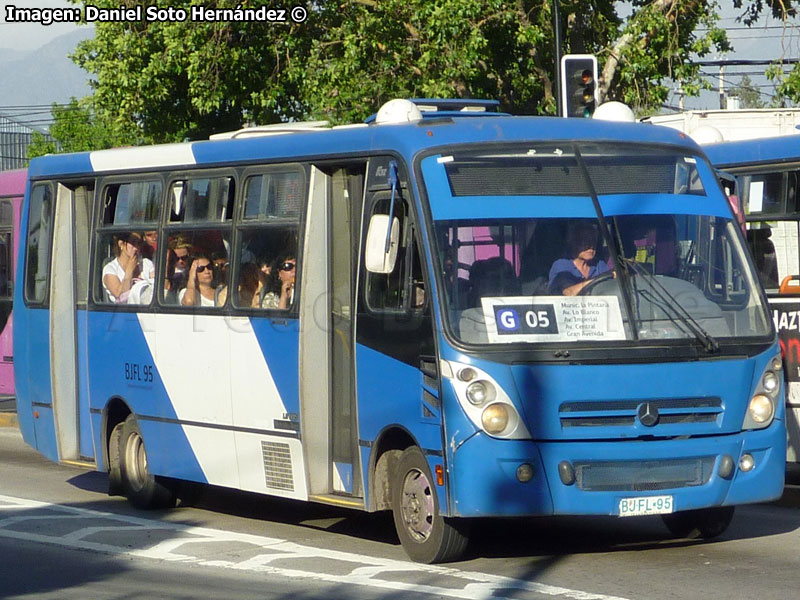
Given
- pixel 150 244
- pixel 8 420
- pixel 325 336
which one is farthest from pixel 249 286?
pixel 8 420

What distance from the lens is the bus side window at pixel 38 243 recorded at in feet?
44.9

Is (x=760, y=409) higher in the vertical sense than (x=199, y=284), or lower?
lower

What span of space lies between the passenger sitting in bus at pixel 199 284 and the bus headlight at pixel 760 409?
4.14m

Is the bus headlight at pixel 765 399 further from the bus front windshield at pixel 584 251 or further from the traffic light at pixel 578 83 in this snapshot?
the traffic light at pixel 578 83

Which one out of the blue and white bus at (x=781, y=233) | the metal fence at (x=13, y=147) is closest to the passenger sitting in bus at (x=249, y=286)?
the blue and white bus at (x=781, y=233)

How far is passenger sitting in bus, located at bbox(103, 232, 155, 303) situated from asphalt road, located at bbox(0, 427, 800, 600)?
68.6 inches

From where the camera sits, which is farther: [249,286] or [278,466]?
[249,286]

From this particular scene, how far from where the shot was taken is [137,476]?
12562mm

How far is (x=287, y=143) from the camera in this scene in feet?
35.4

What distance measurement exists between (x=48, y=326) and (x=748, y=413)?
6.66 m

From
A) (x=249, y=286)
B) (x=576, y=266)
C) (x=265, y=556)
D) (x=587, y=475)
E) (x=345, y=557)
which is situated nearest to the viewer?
(x=587, y=475)

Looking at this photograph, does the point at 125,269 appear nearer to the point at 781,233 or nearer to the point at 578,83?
the point at 781,233

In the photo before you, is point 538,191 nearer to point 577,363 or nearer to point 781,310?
point 577,363

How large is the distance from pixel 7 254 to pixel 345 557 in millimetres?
12867
